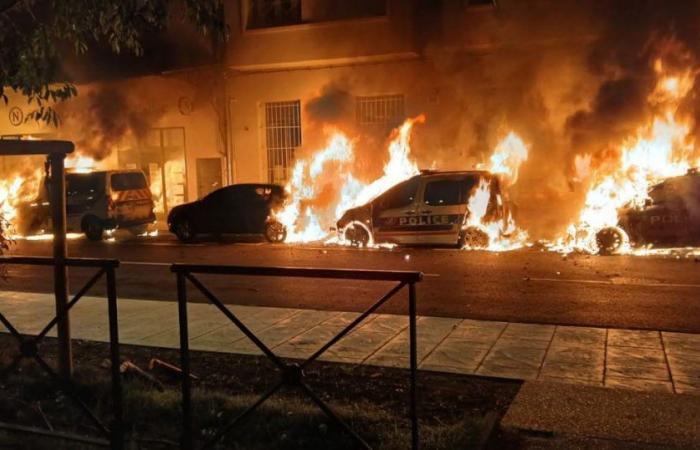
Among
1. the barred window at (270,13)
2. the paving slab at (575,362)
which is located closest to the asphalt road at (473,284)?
the paving slab at (575,362)

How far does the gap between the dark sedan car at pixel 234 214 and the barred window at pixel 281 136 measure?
4359 mm

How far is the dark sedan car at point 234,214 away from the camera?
657 inches

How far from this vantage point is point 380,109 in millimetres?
20078

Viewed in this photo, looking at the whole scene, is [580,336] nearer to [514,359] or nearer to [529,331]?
[529,331]

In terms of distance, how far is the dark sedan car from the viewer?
16688 mm

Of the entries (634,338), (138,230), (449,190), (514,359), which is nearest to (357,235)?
(449,190)

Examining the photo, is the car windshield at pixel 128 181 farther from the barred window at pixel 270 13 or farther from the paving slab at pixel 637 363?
the paving slab at pixel 637 363

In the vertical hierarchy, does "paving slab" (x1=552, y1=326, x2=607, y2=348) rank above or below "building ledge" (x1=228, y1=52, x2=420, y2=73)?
below

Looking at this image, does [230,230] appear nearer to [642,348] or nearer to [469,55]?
[469,55]

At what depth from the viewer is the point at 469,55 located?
61.4ft

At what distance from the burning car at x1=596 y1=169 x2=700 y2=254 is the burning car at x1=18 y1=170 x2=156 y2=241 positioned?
39.1 feet

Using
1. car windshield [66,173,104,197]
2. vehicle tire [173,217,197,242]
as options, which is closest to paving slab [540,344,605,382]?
vehicle tire [173,217,197,242]

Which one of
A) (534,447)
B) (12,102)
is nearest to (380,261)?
(534,447)

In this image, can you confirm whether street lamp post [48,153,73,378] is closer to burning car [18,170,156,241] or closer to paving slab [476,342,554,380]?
paving slab [476,342,554,380]
